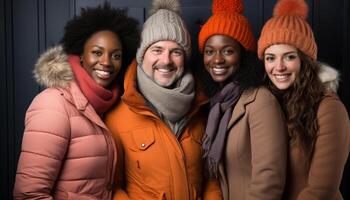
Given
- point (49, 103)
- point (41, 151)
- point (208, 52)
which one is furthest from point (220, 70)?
point (41, 151)

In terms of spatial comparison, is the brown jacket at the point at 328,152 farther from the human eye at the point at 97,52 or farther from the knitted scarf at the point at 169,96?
the human eye at the point at 97,52

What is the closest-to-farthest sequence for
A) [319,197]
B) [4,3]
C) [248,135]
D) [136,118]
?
[319,197] < [248,135] < [136,118] < [4,3]

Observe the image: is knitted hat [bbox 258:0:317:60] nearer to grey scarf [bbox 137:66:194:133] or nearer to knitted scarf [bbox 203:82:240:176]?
knitted scarf [bbox 203:82:240:176]

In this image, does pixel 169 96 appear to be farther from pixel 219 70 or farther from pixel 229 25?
pixel 229 25

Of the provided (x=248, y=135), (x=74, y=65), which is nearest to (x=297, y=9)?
(x=248, y=135)

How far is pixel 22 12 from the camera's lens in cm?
314

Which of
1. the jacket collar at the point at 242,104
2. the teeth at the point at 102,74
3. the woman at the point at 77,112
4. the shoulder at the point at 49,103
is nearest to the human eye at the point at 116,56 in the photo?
the woman at the point at 77,112

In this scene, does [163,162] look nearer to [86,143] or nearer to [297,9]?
[86,143]

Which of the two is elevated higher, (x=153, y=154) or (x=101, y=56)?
(x=101, y=56)

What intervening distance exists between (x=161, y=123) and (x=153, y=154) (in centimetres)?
18

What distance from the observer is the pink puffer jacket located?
88.0 inches

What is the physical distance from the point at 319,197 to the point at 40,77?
156 cm

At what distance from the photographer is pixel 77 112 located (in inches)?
95.3

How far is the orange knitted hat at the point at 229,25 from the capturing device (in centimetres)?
266
